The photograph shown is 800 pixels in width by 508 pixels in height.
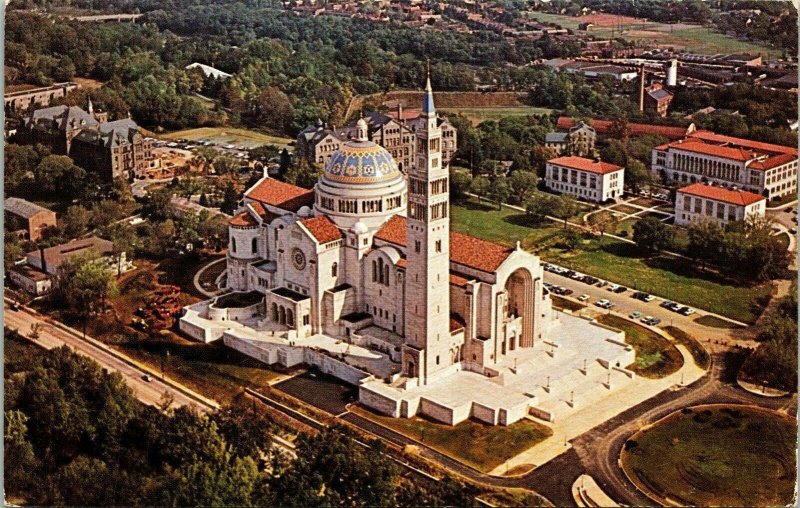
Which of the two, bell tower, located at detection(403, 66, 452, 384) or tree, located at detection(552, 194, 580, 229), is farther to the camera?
tree, located at detection(552, 194, 580, 229)

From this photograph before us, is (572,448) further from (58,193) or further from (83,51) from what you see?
(83,51)

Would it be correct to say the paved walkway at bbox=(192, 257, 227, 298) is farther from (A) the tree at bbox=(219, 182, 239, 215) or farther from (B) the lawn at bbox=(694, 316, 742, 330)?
(B) the lawn at bbox=(694, 316, 742, 330)

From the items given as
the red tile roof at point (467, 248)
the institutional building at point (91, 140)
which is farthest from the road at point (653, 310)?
the institutional building at point (91, 140)

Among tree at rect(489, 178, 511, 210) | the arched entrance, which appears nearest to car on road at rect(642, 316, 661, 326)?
the arched entrance

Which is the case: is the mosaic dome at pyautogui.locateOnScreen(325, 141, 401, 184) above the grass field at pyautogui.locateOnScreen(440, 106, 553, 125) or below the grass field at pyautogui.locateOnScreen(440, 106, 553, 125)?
above

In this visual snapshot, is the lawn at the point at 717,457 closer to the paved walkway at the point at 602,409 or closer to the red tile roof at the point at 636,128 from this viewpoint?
the paved walkway at the point at 602,409

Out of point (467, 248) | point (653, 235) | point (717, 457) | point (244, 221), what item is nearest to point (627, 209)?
point (653, 235)

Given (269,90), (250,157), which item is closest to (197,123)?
(269,90)
